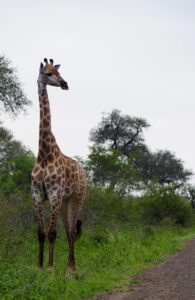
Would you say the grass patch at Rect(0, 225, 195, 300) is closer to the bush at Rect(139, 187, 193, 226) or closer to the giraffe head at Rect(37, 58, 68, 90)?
the giraffe head at Rect(37, 58, 68, 90)

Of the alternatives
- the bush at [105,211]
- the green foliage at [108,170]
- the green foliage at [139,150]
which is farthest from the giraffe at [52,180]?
the green foliage at [139,150]

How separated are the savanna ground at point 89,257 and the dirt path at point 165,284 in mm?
228

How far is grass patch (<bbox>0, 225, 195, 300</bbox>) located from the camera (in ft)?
23.0

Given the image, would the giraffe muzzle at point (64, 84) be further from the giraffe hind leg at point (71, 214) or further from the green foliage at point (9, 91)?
the green foliage at point (9, 91)

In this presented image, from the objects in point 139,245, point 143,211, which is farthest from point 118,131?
point 139,245

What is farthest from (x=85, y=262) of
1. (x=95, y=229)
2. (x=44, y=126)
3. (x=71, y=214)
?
(x=95, y=229)

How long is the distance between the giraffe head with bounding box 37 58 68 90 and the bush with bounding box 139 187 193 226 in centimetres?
1203

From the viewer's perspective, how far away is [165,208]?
2148 cm

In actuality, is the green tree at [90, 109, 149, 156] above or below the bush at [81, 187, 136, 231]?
above

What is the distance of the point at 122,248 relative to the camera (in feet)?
37.7

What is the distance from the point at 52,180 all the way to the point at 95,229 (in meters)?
6.10

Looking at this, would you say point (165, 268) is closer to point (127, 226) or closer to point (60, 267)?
point (60, 267)

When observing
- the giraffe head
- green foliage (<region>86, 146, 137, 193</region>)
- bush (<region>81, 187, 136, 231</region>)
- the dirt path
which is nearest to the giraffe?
the giraffe head

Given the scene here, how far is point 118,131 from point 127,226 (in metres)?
24.6
